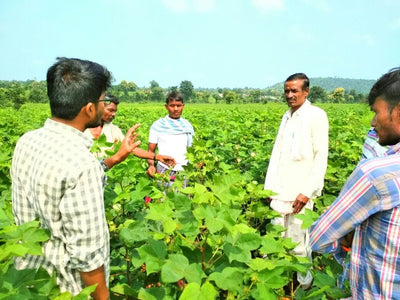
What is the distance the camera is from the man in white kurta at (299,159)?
299cm

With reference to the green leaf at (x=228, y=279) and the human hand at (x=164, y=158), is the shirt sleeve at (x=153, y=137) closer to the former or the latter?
the human hand at (x=164, y=158)

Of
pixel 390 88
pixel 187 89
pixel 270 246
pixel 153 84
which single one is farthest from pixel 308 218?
pixel 153 84

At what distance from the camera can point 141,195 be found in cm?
199

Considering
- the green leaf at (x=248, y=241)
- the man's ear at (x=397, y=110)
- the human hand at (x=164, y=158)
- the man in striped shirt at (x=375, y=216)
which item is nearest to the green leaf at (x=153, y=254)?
the green leaf at (x=248, y=241)

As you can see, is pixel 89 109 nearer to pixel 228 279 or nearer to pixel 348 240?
pixel 228 279

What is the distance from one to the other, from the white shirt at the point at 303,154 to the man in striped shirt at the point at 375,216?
169cm

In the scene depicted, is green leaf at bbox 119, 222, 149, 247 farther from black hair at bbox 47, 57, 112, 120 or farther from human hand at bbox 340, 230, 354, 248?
human hand at bbox 340, 230, 354, 248

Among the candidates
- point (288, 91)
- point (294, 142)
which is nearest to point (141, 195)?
point (294, 142)

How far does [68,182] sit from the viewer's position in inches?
50.5

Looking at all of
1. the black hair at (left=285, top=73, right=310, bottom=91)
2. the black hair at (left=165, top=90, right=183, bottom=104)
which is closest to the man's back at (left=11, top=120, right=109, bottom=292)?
the black hair at (left=285, top=73, right=310, bottom=91)

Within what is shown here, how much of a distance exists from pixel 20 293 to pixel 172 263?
19.0 inches

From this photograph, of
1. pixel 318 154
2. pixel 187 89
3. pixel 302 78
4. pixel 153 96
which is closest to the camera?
pixel 318 154

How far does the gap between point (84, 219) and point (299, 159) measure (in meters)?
2.15

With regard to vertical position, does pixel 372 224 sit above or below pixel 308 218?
above
